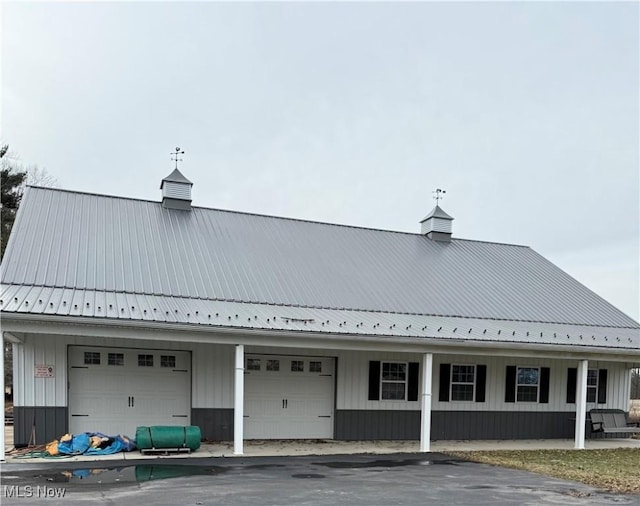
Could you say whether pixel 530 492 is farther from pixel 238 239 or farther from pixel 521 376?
pixel 238 239

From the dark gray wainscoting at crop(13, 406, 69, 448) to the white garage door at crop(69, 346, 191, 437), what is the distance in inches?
14.5

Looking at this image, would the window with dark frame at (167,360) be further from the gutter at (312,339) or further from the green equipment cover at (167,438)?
the gutter at (312,339)

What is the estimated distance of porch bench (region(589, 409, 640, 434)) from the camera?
14867 millimetres

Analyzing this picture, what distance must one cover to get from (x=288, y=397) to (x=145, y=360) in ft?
11.2

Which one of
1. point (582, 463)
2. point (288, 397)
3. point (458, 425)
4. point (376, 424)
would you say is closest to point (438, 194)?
point (458, 425)

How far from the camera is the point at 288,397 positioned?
13430 millimetres

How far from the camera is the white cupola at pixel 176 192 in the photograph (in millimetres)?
16078

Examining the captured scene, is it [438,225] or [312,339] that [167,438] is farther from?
[438,225]

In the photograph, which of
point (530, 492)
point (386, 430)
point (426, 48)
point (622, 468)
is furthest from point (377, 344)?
point (426, 48)

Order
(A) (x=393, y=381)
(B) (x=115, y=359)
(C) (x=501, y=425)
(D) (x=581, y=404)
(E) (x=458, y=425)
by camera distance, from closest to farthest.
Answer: (B) (x=115, y=359) < (D) (x=581, y=404) < (A) (x=393, y=381) < (E) (x=458, y=425) < (C) (x=501, y=425)

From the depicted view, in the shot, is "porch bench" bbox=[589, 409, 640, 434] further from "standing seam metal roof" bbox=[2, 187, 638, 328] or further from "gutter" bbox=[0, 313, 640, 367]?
"standing seam metal roof" bbox=[2, 187, 638, 328]

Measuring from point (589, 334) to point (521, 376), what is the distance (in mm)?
1995

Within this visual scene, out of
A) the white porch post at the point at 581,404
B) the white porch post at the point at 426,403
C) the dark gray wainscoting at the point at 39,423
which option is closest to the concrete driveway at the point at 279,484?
the white porch post at the point at 426,403

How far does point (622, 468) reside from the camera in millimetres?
10547
